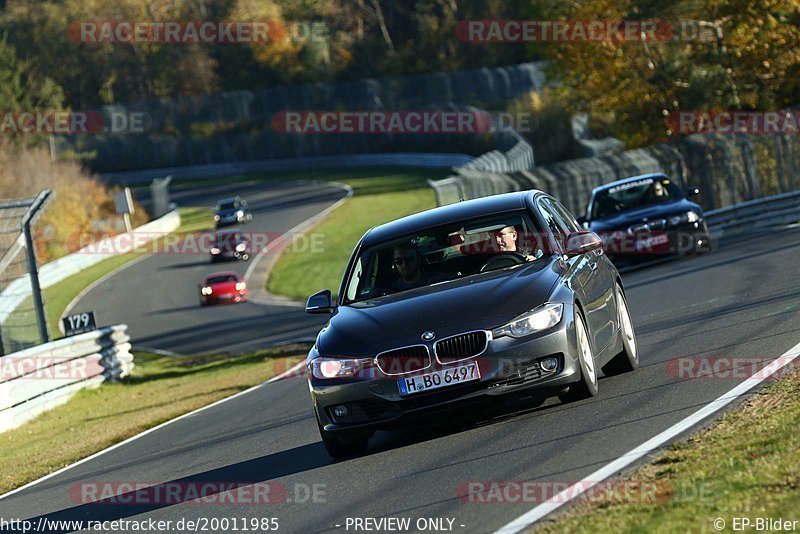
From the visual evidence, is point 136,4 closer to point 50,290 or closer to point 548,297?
point 50,290

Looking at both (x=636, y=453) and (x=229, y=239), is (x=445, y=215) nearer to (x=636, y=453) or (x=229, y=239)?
(x=636, y=453)

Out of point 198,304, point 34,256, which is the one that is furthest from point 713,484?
point 198,304

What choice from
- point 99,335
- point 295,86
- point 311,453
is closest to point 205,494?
point 311,453

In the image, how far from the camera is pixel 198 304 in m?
48.8

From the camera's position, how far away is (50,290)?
190 ft

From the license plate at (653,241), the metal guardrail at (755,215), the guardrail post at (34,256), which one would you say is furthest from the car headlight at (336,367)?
the metal guardrail at (755,215)

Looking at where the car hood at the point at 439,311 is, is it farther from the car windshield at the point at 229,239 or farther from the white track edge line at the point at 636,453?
the car windshield at the point at 229,239

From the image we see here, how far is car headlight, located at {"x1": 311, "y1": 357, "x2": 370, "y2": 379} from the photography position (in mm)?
8977

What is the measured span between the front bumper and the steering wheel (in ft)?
2.96

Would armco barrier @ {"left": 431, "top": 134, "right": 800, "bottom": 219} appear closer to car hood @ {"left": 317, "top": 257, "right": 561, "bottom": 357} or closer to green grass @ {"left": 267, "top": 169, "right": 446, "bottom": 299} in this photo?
green grass @ {"left": 267, "top": 169, "right": 446, "bottom": 299}

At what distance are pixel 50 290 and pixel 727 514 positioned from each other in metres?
54.5

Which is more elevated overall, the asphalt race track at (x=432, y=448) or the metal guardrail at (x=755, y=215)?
the asphalt race track at (x=432, y=448)

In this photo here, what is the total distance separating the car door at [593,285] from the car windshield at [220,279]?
3648cm

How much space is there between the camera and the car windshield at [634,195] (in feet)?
81.6
